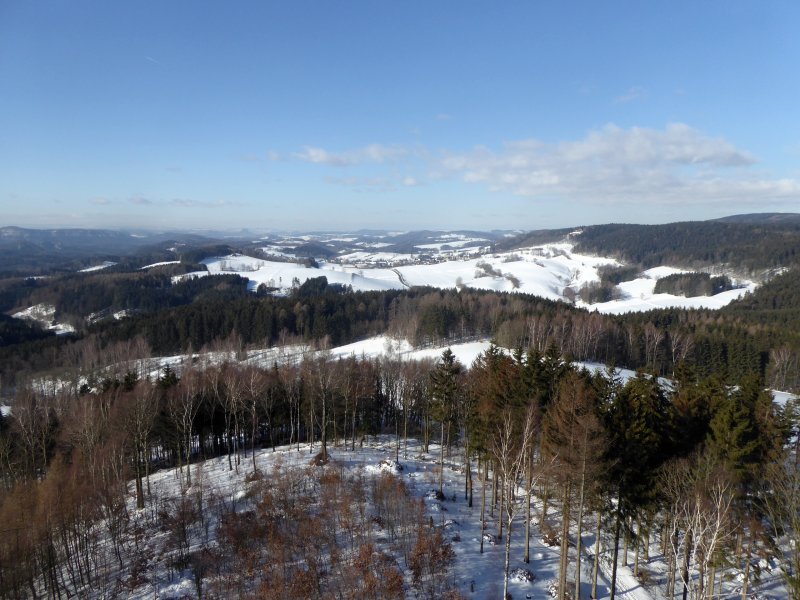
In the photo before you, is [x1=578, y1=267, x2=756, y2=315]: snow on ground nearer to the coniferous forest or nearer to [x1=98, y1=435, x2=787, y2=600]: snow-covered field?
the coniferous forest

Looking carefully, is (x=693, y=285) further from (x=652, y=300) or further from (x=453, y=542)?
(x=453, y=542)

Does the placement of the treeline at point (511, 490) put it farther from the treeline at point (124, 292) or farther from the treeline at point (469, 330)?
the treeline at point (124, 292)

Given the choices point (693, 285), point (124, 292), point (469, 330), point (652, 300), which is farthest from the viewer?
point (693, 285)

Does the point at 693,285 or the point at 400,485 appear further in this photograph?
the point at 693,285

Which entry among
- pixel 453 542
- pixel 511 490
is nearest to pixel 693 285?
pixel 453 542

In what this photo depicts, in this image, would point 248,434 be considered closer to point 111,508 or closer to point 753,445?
point 111,508

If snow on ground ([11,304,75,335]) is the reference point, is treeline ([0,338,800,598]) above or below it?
above

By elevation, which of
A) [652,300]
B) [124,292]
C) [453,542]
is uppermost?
[124,292]

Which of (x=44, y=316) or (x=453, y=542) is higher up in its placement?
(x=453, y=542)

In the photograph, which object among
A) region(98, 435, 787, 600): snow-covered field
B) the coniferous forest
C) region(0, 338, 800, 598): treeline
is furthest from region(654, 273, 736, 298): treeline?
region(98, 435, 787, 600): snow-covered field
